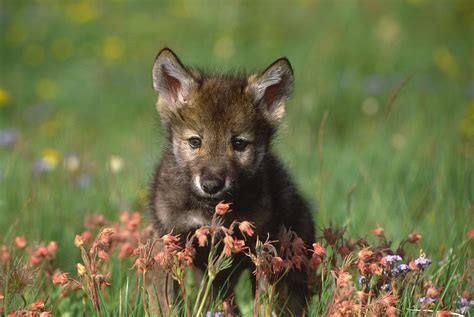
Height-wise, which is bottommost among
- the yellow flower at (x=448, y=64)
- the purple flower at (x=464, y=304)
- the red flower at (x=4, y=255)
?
the purple flower at (x=464, y=304)

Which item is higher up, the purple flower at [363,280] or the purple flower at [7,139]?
the purple flower at [7,139]

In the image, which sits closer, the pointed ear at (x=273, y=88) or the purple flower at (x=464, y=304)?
the purple flower at (x=464, y=304)

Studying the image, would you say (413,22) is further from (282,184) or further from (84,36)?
(282,184)

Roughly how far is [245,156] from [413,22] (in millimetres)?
7566

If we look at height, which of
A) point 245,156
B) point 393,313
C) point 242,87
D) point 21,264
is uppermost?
point 242,87

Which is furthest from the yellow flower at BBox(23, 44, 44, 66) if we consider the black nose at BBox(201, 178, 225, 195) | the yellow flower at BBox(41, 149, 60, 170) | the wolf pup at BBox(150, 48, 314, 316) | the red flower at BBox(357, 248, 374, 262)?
the red flower at BBox(357, 248, 374, 262)

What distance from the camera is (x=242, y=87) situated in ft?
14.2

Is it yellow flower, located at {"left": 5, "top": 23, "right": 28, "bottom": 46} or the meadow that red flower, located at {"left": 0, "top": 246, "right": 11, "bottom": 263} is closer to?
the meadow

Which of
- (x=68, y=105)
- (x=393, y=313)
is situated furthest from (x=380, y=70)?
(x=393, y=313)

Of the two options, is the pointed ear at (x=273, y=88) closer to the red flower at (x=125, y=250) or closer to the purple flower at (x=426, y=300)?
the red flower at (x=125, y=250)

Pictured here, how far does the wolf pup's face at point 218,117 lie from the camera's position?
3.97 meters

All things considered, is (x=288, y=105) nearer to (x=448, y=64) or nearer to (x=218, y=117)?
(x=448, y=64)

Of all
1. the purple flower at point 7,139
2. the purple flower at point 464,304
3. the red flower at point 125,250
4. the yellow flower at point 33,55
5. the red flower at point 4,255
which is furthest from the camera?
the yellow flower at point 33,55

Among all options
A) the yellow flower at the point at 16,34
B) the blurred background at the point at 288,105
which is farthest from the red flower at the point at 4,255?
the yellow flower at the point at 16,34
